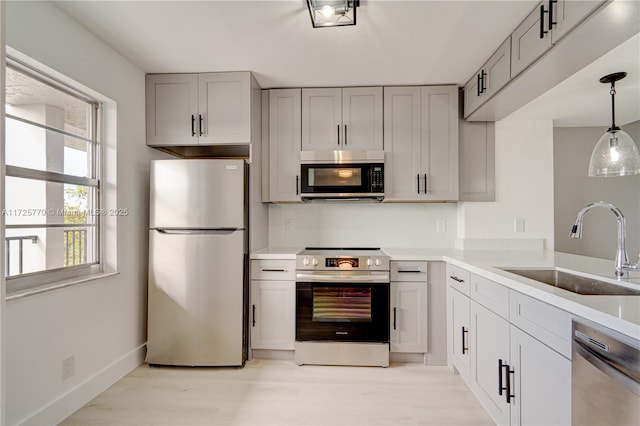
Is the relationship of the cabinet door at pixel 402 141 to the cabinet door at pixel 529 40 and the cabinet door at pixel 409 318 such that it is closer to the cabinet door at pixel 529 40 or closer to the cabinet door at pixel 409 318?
the cabinet door at pixel 409 318

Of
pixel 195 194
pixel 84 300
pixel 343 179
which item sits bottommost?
pixel 84 300

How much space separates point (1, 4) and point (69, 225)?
65.4 inches

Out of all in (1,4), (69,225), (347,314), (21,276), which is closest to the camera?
(1,4)

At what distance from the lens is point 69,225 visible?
2.07m

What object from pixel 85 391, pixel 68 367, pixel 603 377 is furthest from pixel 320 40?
pixel 85 391

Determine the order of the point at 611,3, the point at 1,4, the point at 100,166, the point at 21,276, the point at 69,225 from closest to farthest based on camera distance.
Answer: the point at 1,4, the point at 611,3, the point at 21,276, the point at 69,225, the point at 100,166

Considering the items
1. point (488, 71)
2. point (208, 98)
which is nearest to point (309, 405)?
point (208, 98)

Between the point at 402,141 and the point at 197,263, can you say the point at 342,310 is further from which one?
the point at 402,141

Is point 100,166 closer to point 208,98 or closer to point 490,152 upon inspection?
point 208,98

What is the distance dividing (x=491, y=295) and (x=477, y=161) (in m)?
1.57

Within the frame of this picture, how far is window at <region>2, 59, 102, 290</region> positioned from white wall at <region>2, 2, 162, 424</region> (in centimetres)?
14

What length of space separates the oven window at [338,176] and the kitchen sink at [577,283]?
1.42 m

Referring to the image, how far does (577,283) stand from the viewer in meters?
1.78

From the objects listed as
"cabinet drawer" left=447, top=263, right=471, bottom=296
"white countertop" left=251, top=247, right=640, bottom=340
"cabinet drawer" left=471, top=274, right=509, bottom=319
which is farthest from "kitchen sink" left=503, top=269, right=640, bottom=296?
"cabinet drawer" left=447, top=263, right=471, bottom=296
